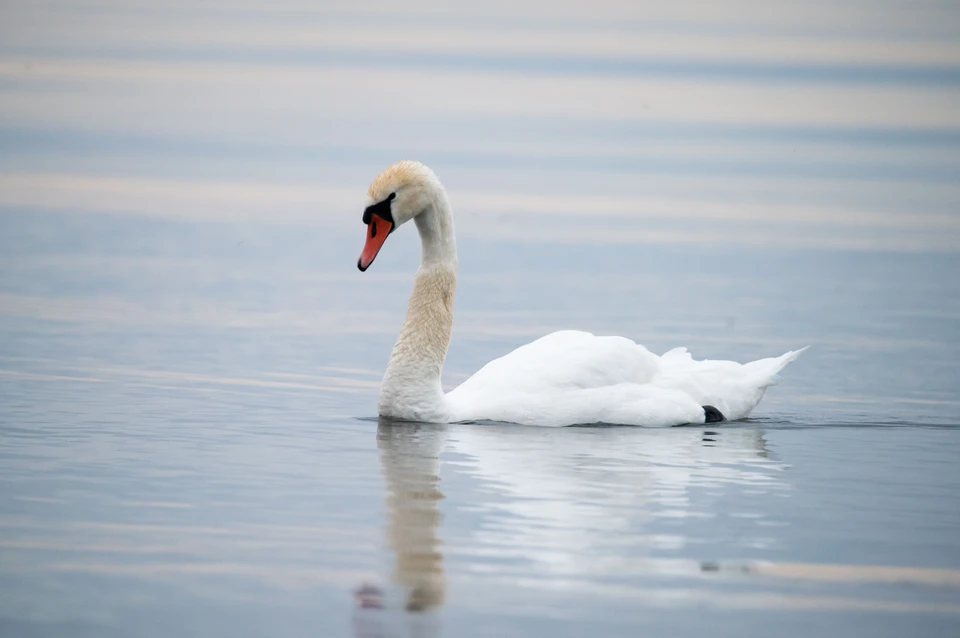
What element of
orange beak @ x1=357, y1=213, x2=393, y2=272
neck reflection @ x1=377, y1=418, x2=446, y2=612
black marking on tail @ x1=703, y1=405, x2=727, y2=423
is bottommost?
neck reflection @ x1=377, y1=418, x2=446, y2=612

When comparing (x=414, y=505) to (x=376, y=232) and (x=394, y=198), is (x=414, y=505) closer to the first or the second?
(x=376, y=232)

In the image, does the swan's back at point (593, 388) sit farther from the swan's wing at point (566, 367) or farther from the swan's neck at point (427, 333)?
the swan's neck at point (427, 333)

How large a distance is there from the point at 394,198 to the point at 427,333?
0.97 meters

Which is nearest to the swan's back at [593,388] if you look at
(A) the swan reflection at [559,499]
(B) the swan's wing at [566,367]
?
(B) the swan's wing at [566,367]

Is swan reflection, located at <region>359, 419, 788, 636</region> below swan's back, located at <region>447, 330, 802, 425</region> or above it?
below

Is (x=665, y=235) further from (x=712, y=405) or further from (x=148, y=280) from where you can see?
(x=712, y=405)

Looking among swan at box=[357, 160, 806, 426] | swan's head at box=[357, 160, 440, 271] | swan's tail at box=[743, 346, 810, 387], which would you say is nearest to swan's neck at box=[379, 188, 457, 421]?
swan at box=[357, 160, 806, 426]

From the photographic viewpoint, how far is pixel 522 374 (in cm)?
1111

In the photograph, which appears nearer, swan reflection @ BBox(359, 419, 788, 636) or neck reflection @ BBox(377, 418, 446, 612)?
neck reflection @ BBox(377, 418, 446, 612)

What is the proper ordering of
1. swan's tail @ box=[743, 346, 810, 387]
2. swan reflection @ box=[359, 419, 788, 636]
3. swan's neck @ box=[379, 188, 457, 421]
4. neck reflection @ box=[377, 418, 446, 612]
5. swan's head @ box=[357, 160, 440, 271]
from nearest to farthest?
neck reflection @ box=[377, 418, 446, 612]
swan reflection @ box=[359, 419, 788, 636]
swan's neck @ box=[379, 188, 457, 421]
swan's head @ box=[357, 160, 440, 271]
swan's tail @ box=[743, 346, 810, 387]

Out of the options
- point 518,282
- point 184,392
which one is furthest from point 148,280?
point 184,392

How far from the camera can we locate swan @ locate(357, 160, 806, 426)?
11023 millimetres

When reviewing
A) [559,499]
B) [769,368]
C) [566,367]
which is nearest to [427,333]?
[566,367]

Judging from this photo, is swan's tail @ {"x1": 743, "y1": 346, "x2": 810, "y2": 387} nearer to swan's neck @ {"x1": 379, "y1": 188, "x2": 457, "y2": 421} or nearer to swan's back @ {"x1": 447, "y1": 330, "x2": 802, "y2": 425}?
swan's back @ {"x1": 447, "y1": 330, "x2": 802, "y2": 425}
